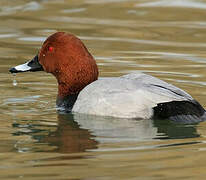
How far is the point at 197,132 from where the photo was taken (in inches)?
246

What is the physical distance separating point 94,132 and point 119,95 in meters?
0.47

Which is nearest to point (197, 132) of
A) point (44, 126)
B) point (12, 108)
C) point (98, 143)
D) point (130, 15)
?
point (98, 143)

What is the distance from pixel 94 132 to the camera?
6285 millimetres

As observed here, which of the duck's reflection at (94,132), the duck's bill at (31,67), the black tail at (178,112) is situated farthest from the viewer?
the duck's bill at (31,67)

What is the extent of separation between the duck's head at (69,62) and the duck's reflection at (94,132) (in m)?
0.60

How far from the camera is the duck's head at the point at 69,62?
7.29 meters

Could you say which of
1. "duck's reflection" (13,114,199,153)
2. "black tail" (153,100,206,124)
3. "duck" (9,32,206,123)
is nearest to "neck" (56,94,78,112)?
"duck" (9,32,206,123)

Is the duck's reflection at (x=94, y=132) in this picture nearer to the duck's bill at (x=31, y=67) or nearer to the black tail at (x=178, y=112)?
the black tail at (x=178, y=112)

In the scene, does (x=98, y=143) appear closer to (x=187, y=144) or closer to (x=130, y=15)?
(x=187, y=144)

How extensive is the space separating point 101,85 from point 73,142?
91 cm

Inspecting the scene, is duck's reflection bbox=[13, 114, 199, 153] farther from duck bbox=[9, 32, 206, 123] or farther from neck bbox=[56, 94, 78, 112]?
neck bbox=[56, 94, 78, 112]

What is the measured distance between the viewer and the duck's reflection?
586cm

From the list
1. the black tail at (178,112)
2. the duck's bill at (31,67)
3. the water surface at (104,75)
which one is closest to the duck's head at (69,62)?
the duck's bill at (31,67)

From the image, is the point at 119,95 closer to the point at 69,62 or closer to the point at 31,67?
the point at 69,62
